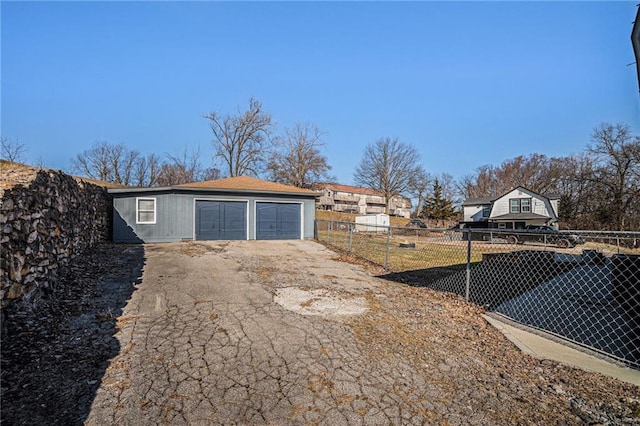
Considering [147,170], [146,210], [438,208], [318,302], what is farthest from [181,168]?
[318,302]

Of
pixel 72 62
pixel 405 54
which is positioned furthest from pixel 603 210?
pixel 72 62

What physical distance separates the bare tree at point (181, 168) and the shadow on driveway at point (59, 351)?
33.4 meters

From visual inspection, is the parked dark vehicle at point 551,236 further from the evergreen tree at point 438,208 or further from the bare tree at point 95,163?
the bare tree at point 95,163

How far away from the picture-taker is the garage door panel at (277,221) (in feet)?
49.2

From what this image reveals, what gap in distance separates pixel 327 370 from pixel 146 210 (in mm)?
13411

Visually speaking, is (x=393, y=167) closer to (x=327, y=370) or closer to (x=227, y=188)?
(x=227, y=188)

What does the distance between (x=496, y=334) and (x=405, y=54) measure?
30.5ft

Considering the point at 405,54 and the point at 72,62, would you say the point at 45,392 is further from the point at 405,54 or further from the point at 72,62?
the point at 72,62

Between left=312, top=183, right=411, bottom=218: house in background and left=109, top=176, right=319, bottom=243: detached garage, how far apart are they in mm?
37092

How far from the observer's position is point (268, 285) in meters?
5.82

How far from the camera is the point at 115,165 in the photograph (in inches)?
1380

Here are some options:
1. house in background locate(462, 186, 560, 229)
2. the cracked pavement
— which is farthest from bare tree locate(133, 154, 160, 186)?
house in background locate(462, 186, 560, 229)

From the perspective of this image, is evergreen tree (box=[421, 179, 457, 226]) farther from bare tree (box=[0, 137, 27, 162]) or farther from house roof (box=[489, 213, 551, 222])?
bare tree (box=[0, 137, 27, 162])

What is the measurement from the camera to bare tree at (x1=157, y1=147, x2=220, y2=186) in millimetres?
35875
